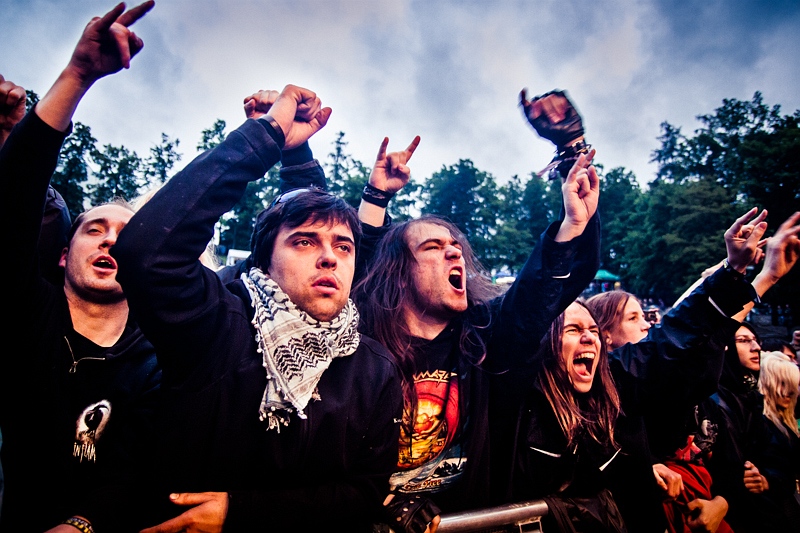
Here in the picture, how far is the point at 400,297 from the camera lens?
9.40ft

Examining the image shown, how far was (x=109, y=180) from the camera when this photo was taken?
709 inches

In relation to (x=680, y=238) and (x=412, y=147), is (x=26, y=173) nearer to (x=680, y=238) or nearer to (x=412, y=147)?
(x=412, y=147)

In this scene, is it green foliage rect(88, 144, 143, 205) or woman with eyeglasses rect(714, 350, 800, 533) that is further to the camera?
green foliage rect(88, 144, 143, 205)

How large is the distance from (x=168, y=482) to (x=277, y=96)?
6.07 ft

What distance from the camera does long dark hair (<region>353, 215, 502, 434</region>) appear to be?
8.18ft

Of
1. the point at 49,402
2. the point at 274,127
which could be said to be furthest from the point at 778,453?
the point at 49,402

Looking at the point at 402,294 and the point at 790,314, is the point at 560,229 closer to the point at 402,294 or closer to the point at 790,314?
the point at 402,294

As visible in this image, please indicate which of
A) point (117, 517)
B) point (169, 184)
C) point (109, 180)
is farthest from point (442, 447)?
point (109, 180)

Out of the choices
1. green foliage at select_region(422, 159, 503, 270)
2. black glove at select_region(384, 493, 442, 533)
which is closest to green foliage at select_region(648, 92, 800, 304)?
green foliage at select_region(422, 159, 503, 270)

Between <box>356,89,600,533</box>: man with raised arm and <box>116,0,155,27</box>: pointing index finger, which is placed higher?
<box>116,0,155,27</box>: pointing index finger

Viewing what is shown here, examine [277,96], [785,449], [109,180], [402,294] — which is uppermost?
[109,180]

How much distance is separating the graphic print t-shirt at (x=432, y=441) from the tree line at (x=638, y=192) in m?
8.28

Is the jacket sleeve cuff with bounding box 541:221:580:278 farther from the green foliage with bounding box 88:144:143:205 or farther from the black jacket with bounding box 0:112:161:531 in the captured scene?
the green foliage with bounding box 88:144:143:205

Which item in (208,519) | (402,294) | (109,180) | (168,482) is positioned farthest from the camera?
(109,180)
